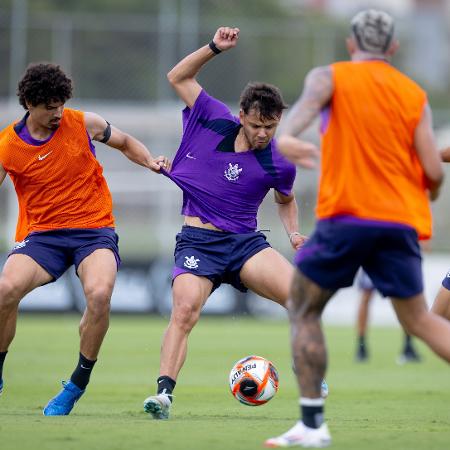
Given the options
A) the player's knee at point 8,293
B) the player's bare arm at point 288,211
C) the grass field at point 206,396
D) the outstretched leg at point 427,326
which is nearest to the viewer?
the outstretched leg at point 427,326

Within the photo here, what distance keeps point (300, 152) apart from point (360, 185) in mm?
404

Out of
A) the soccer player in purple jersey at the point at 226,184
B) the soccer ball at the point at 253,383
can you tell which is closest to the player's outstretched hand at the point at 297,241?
the soccer player in purple jersey at the point at 226,184

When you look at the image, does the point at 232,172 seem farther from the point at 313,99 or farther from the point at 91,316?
the point at 313,99

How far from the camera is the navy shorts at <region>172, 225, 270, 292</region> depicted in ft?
29.8

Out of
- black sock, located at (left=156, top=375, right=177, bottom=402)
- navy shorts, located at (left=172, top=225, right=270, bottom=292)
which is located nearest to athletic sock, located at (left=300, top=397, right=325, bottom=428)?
black sock, located at (left=156, top=375, right=177, bottom=402)

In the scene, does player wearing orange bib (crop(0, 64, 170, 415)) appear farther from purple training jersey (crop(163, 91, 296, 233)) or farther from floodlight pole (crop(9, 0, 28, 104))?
floodlight pole (crop(9, 0, 28, 104))

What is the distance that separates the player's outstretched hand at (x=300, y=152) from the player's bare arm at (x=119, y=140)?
2794 millimetres

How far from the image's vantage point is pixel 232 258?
9.12 meters

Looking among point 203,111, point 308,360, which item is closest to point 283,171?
point 203,111

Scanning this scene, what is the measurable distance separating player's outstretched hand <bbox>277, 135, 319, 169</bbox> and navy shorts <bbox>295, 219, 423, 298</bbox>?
38 cm

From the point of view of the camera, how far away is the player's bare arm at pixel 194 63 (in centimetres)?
902

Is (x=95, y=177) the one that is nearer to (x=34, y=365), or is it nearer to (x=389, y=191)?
(x=389, y=191)

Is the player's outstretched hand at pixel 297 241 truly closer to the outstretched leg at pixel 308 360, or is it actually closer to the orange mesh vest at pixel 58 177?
the orange mesh vest at pixel 58 177

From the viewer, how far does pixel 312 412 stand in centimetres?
669
